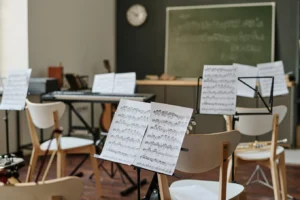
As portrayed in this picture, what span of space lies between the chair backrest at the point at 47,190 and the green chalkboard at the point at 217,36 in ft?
14.9

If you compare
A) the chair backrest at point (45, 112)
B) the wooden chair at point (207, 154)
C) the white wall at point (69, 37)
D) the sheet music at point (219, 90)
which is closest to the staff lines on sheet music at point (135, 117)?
the wooden chair at point (207, 154)

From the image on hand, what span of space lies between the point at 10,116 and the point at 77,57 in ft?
4.26

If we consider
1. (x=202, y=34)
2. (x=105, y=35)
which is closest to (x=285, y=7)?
(x=202, y=34)

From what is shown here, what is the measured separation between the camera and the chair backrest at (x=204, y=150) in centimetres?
199

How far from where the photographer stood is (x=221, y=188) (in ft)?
6.60

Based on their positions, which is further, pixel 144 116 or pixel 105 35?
pixel 105 35

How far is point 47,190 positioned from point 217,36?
4.73 meters

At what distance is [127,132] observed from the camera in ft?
6.47

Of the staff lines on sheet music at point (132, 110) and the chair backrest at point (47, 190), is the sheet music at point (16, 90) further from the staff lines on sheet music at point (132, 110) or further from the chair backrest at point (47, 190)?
the chair backrest at point (47, 190)

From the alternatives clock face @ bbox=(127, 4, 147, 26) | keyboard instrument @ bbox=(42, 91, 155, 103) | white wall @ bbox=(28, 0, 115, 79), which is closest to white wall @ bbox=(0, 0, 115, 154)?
white wall @ bbox=(28, 0, 115, 79)

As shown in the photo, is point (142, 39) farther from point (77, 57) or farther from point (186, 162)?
point (186, 162)

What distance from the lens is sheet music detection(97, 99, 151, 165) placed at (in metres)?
1.93

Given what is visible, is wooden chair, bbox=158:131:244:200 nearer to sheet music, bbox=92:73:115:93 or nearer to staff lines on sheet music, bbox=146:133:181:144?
staff lines on sheet music, bbox=146:133:181:144

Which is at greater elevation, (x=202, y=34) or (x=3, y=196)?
(x=202, y=34)
